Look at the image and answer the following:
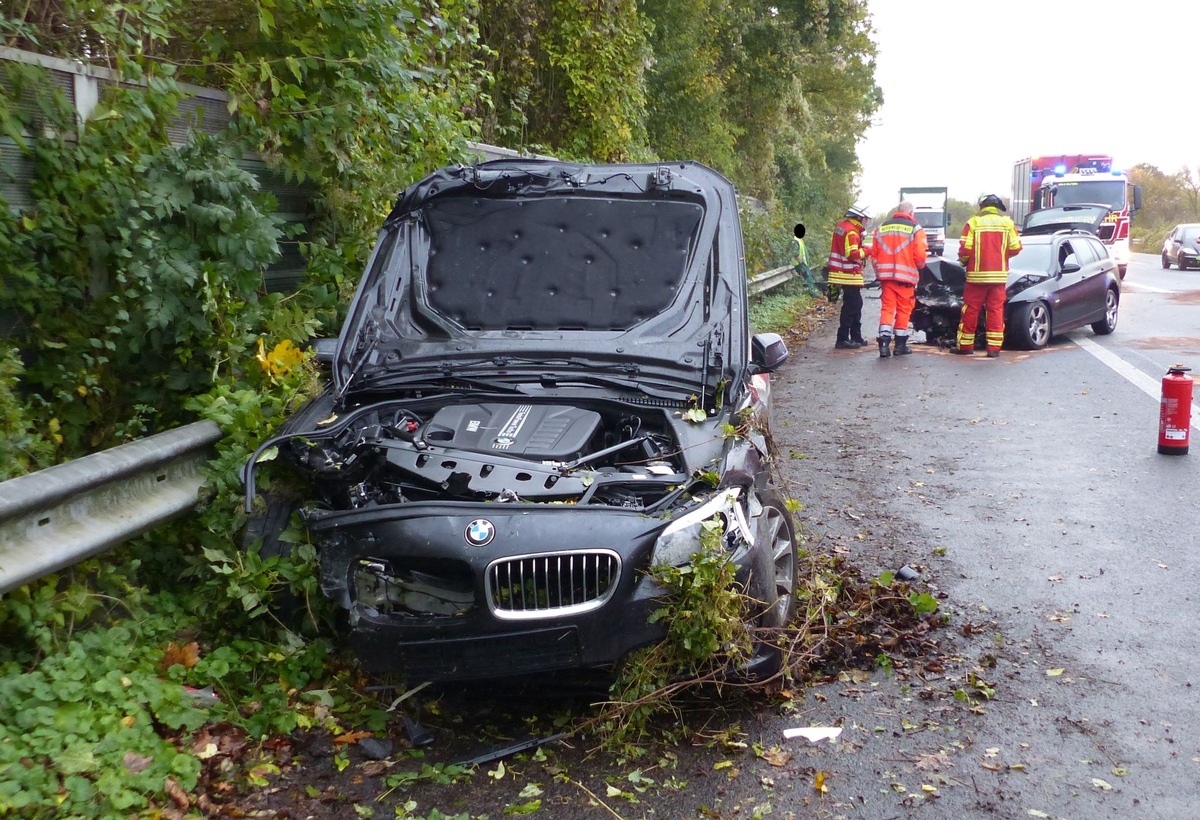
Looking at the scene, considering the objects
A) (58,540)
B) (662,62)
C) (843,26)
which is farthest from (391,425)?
(843,26)

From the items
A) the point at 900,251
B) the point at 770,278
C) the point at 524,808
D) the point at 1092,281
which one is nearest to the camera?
the point at 524,808

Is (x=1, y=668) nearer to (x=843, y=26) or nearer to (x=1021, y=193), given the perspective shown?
(x=843, y=26)

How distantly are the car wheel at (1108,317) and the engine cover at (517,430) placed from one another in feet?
43.4

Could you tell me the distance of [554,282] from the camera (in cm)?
530

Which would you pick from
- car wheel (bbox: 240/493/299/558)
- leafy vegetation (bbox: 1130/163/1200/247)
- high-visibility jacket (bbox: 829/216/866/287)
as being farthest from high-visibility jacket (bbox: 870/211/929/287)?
leafy vegetation (bbox: 1130/163/1200/247)

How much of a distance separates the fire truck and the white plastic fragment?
26.8 meters

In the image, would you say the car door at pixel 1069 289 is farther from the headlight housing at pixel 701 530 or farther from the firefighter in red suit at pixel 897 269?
the headlight housing at pixel 701 530

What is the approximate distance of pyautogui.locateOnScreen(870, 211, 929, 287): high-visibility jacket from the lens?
13.9 metres

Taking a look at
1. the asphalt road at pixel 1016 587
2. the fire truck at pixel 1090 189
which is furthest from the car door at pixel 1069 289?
the fire truck at pixel 1090 189

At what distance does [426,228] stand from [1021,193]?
118 ft

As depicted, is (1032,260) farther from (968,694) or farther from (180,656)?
(180,656)

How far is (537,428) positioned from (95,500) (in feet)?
5.32

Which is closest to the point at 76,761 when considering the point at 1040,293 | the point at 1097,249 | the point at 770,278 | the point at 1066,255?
the point at 1040,293

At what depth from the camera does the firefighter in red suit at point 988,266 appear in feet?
44.0
